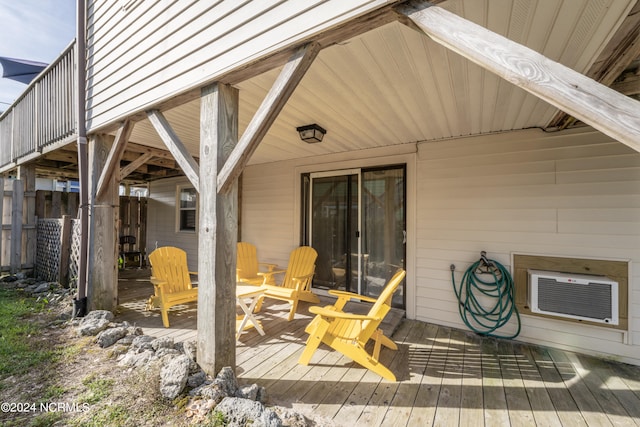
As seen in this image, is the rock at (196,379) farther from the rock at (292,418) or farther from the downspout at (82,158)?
the downspout at (82,158)

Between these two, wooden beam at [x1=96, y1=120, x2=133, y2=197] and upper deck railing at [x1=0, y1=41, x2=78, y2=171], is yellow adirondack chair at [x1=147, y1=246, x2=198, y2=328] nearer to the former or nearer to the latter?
wooden beam at [x1=96, y1=120, x2=133, y2=197]

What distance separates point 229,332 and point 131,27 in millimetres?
3196

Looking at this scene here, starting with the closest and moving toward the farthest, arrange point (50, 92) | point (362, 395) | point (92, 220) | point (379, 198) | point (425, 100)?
point (362, 395) < point (425, 100) < point (92, 220) < point (379, 198) < point (50, 92)

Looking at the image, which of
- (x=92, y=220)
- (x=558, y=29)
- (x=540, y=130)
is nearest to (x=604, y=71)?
(x=558, y=29)

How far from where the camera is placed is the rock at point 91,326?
8.86ft

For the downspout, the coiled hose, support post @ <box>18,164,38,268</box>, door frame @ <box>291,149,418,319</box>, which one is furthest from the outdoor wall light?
support post @ <box>18,164,38,268</box>

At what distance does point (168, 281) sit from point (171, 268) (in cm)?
17

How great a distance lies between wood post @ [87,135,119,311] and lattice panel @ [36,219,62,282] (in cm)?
163

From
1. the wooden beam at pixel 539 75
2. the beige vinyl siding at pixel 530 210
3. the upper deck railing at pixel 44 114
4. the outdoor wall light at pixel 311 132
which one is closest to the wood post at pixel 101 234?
the upper deck railing at pixel 44 114

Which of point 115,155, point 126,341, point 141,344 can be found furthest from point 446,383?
point 115,155

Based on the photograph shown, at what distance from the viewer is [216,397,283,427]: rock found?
1506mm

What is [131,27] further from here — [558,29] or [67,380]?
[558,29]

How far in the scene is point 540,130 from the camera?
287cm

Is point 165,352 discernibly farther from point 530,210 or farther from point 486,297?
point 530,210
